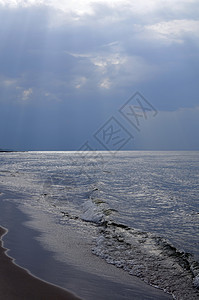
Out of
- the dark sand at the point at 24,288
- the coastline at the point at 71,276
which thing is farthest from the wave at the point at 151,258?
the dark sand at the point at 24,288

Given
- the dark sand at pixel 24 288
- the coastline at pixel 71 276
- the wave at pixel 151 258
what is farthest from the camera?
the wave at pixel 151 258

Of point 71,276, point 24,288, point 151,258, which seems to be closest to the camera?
point 24,288

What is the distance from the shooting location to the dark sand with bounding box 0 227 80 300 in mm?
4723

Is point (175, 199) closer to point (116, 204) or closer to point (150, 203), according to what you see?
point (150, 203)

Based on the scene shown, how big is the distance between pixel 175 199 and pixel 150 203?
3035 mm

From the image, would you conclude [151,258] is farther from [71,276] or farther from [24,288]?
[24,288]

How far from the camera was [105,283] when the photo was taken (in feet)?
19.1

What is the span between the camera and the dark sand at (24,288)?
4.72m

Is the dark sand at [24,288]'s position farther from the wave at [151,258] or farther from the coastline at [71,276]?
the wave at [151,258]

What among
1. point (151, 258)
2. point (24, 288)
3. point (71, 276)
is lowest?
point (151, 258)

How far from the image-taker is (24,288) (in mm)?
5004

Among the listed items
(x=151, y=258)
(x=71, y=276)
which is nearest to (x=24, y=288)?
(x=71, y=276)

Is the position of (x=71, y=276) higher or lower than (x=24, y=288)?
lower

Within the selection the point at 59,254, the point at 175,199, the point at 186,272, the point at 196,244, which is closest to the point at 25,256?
the point at 59,254
